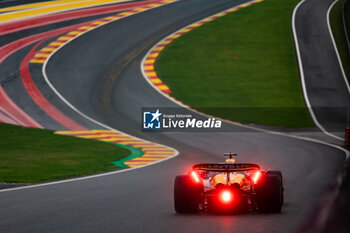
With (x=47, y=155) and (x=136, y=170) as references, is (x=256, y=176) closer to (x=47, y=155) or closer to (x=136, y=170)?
(x=136, y=170)

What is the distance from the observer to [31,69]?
110 feet

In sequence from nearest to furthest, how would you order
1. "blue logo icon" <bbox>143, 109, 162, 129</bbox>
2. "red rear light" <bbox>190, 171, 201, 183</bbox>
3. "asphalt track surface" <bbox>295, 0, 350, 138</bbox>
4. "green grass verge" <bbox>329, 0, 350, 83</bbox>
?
"red rear light" <bbox>190, 171, 201, 183</bbox>
"blue logo icon" <bbox>143, 109, 162, 129</bbox>
"asphalt track surface" <bbox>295, 0, 350, 138</bbox>
"green grass verge" <bbox>329, 0, 350, 83</bbox>

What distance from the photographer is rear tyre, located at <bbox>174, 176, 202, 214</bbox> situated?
342 inches

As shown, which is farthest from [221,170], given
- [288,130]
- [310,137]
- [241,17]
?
[241,17]

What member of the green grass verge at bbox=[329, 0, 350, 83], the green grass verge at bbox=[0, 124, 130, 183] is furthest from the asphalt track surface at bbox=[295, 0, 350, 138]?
the green grass verge at bbox=[0, 124, 130, 183]

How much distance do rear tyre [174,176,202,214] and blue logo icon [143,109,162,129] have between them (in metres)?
18.6

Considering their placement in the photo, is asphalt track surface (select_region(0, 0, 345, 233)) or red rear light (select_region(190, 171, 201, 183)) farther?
red rear light (select_region(190, 171, 201, 183))

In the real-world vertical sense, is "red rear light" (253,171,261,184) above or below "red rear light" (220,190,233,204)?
above

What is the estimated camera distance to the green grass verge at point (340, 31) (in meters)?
39.0

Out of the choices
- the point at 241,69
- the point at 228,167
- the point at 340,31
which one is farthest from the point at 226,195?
the point at 340,31

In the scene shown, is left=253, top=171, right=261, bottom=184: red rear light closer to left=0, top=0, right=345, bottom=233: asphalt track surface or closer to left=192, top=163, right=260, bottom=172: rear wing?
left=192, top=163, right=260, bottom=172: rear wing

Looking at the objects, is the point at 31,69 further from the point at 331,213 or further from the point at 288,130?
the point at 331,213

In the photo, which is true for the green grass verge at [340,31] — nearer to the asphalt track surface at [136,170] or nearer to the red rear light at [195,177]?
the asphalt track surface at [136,170]

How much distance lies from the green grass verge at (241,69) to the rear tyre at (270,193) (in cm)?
2162
